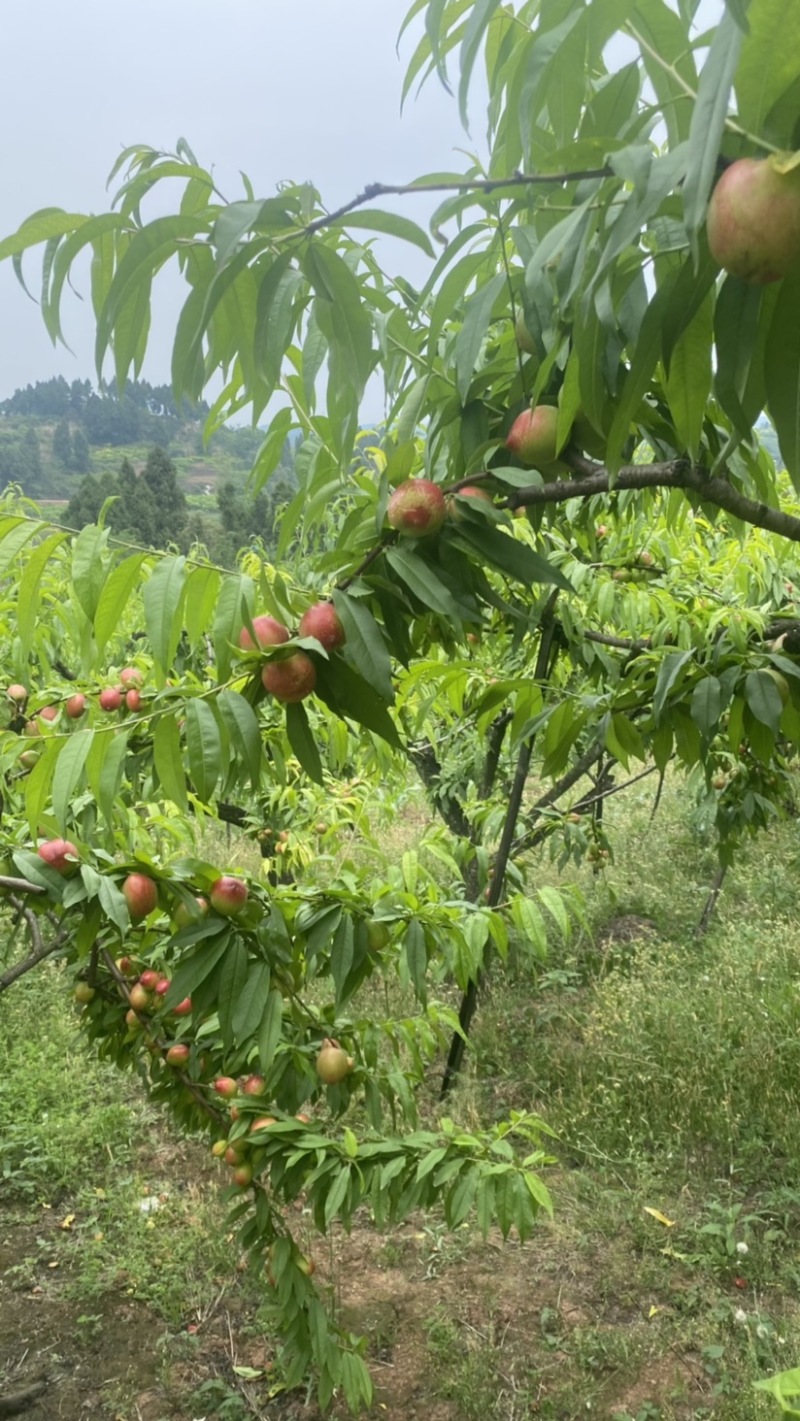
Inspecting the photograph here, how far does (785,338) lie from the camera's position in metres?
0.55

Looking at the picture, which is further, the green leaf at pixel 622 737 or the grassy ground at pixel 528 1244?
the grassy ground at pixel 528 1244

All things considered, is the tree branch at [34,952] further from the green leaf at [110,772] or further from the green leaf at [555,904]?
the green leaf at [555,904]

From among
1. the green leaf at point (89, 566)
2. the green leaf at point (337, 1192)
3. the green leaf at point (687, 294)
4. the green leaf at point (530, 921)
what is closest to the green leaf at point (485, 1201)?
the green leaf at point (337, 1192)

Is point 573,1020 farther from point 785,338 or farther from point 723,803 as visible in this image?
point 785,338

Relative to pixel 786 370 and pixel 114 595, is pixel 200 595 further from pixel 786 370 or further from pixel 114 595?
pixel 786 370

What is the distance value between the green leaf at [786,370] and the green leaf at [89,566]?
0.69 metres

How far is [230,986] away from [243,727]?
0.62 m

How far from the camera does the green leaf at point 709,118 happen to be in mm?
416

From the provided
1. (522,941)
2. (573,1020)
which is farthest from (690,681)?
(573,1020)

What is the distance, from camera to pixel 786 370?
0.56 meters

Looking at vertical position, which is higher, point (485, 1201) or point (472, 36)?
point (472, 36)

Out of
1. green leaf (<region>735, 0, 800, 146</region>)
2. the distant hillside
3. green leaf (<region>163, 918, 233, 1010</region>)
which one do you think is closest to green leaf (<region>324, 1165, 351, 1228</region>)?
green leaf (<region>163, 918, 233, 1010</region>)

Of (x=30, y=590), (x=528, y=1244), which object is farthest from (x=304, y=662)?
(x=528, y=1244)

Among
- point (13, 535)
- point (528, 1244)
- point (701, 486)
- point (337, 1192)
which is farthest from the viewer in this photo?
point (528, 1244)
